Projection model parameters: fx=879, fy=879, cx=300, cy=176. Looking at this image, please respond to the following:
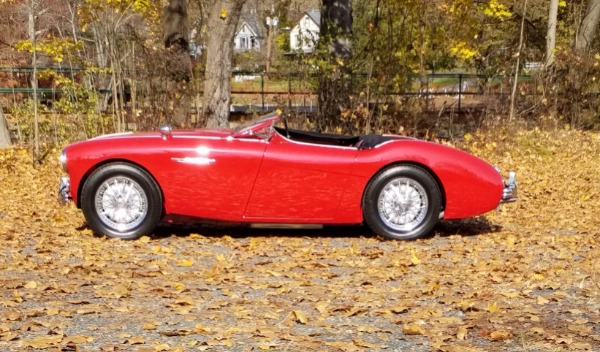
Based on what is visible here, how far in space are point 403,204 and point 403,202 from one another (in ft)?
0.06

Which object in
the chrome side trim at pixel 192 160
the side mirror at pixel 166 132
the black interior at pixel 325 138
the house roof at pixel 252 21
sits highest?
the house roof at pixel 252 21

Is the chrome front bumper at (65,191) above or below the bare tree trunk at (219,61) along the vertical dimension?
below

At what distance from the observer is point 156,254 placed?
24.9 feet


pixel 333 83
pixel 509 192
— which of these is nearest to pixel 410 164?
pixel 509 192

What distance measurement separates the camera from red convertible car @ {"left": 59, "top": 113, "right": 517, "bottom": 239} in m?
8.06

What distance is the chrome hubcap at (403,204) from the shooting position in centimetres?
817

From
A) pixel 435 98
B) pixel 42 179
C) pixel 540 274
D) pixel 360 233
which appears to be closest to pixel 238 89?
pixel 435 98

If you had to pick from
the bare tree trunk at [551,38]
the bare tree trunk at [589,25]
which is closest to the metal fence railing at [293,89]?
the bare tree trunk at [551,38]

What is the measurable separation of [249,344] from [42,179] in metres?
8.80

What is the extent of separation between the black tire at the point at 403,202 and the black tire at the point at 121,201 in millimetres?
1974

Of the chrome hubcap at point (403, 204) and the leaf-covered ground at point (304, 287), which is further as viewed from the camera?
the chrome hubcap at point (403, 204)

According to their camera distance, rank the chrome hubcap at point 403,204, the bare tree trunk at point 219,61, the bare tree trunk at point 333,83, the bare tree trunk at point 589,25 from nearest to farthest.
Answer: the chrome hubcap at point 403,204 < the bare tree trunk at point 219,61 < the bare tree trunk at point 333,83 < the bare tree trunk at point 589,25

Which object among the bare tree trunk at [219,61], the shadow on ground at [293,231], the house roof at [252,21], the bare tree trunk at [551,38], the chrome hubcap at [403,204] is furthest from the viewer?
the house roof at [252,21]

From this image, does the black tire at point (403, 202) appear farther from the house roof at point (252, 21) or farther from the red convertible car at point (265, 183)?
the house roof at point (252, 21)
